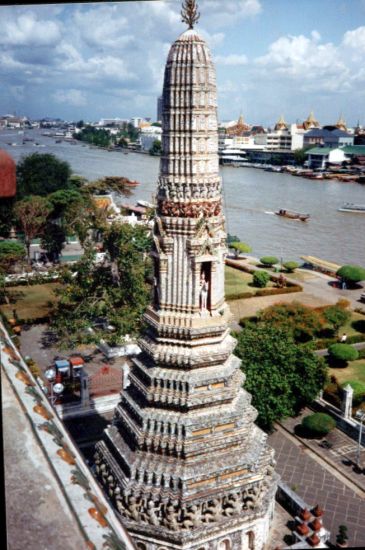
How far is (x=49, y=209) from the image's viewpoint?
4250 centimetres

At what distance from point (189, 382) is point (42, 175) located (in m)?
44.9

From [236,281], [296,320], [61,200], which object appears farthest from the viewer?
[61,200]

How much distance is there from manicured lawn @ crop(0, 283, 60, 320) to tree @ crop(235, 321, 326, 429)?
1452 cm

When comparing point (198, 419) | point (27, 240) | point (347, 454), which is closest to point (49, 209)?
point (27, 240)

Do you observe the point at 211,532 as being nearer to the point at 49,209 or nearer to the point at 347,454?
the point at 347,454


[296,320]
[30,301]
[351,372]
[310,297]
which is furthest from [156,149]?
[351,372]

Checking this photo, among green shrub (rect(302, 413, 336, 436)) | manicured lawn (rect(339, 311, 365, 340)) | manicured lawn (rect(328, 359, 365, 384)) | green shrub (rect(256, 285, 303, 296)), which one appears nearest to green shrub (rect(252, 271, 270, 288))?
green shrub (rect(256, 285, 303, 296))

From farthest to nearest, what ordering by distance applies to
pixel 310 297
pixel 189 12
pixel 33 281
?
pixel 33 281 < pixel 310 297 < pixel 189 12

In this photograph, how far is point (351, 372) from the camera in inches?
934

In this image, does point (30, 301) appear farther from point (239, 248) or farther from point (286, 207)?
point (286, 207)

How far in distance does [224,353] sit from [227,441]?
70.2 inches

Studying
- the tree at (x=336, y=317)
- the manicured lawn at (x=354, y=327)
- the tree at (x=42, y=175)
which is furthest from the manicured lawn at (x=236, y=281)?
the tree at (x=42, y=175)

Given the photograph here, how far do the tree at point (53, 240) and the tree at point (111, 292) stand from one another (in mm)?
15784

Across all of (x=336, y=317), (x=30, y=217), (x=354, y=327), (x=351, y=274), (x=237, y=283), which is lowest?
(x=354, y=327)
